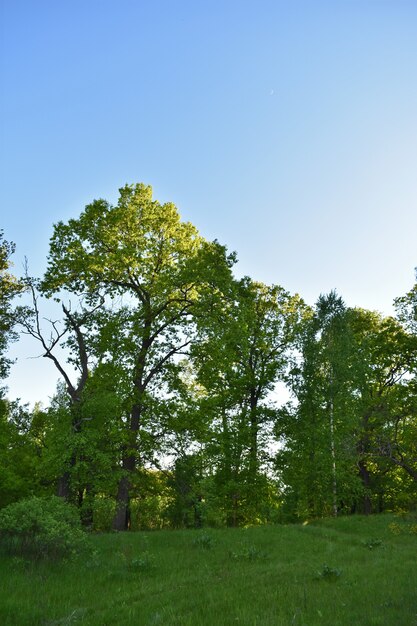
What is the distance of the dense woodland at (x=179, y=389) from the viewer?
953 inches

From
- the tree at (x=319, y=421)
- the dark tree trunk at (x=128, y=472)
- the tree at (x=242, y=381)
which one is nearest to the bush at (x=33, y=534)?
the dark tree trunk at (x=128, y=472)

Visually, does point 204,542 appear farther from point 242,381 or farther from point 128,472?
point 242,381

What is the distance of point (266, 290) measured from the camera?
3669cm

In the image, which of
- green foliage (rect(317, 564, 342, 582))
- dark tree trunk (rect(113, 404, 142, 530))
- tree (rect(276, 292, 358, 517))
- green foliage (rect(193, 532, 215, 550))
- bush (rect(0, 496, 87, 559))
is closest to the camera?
green foliage (rect(317, 564, 342, 582))

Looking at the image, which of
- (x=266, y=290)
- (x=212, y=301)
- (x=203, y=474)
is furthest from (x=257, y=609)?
(x=266, y=290)

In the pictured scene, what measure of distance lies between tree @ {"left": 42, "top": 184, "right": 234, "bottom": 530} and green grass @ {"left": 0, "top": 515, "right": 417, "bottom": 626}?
1067 cm

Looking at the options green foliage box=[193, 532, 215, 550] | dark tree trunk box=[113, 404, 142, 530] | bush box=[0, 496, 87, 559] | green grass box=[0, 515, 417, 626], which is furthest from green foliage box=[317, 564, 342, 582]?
dark tree trunk box=[113, 404, 142, 530]

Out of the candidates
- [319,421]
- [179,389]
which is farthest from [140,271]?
[319,421]

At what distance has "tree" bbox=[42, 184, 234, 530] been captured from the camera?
26.9 m

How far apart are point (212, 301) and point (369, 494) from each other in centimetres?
2065

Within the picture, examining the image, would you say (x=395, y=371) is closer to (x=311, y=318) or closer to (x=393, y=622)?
(x=311, y=318)

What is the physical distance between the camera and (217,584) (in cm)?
1184

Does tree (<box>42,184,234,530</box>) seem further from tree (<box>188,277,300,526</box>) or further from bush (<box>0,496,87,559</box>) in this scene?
bush (<box>0,496,87,559</box>)

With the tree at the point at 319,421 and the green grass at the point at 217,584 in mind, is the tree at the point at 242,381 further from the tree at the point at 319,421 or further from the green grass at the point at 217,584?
the green grass at the point at 217,584
